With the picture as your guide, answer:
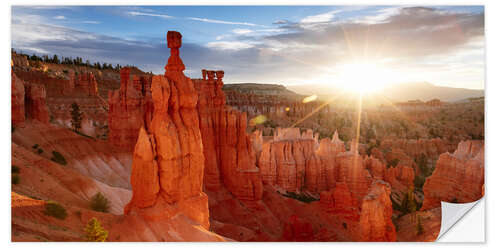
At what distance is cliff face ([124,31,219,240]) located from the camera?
10.5 metres

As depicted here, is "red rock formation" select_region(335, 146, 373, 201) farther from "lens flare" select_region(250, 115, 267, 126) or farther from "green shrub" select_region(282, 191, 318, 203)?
"lens flare" select_region(250, 115, 267, 126)

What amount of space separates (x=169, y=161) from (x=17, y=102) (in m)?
12.5

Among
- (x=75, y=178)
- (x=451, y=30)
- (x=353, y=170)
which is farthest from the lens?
(x=353, y=170)

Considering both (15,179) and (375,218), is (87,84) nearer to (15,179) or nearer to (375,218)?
(15,179)

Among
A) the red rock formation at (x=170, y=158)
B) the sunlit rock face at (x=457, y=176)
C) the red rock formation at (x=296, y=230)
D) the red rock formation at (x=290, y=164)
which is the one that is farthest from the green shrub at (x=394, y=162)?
the red rock formation at (x=170, y=158)

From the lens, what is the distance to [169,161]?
1083cm

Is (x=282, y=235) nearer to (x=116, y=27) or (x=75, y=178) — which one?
(x=75, y=178)

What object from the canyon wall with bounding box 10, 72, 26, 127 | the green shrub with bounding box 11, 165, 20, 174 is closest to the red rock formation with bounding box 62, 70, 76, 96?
the canyon wall with bounding box 10, 72, 26, 127

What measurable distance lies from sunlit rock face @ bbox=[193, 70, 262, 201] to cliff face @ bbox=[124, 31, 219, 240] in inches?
335

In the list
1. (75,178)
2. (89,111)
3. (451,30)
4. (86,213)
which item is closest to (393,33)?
(451,30)

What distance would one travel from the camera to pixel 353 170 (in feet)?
98.4

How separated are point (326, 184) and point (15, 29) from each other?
26186mm

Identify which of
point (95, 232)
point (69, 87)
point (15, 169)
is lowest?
point (95, 232)

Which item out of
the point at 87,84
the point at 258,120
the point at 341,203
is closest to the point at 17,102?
the point at 341,203
